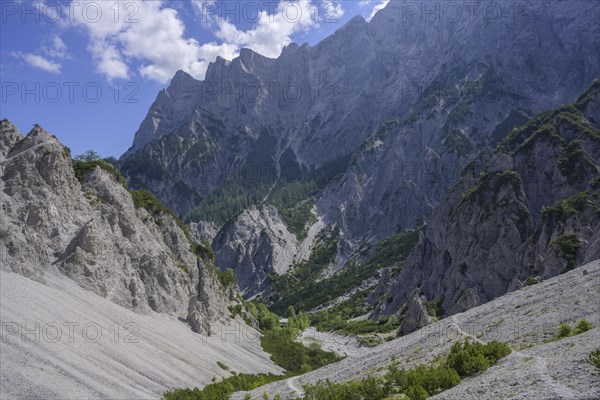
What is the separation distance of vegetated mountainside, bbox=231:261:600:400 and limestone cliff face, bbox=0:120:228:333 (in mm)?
30091

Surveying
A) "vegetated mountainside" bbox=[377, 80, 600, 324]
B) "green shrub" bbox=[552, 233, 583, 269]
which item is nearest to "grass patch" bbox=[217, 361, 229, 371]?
"vegetated mountainside" bbox=[377, 80, 600, 324]

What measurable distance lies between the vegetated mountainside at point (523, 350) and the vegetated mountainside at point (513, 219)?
42.1 metres

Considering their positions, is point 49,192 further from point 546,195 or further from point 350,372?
point 546,195

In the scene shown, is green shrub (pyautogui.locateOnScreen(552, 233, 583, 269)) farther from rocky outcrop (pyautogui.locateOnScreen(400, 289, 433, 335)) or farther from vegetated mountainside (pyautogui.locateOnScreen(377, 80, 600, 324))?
rocky outcrop (pyautogui.locateOnScreen(400, 289, 433, 335))

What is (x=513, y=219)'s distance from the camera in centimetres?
11506

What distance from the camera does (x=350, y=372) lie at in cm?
4162

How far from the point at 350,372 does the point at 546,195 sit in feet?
346

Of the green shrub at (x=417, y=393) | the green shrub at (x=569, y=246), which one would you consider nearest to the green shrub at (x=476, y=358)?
the green shrub at (x=417, y=393)

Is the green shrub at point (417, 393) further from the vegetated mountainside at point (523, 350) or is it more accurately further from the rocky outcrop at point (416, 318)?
the rocky outcrop at point (416, 318)

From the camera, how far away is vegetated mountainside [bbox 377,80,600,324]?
305 ft

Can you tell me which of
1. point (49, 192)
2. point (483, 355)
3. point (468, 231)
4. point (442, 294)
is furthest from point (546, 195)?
point (49, 192)

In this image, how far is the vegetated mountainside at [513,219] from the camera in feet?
305

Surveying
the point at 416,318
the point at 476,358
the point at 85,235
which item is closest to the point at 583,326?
the point at 476,358

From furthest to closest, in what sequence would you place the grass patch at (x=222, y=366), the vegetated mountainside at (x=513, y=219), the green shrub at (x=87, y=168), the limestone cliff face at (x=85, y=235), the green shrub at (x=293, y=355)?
the vegetated mountainside at (x=513, y=219) < the green shrub at (x=293, y=355) < the green shrub at (x=87, y=168) < the grass patch at (x=222, y=366) < the limestone cliff face at (x=85, y=235)
